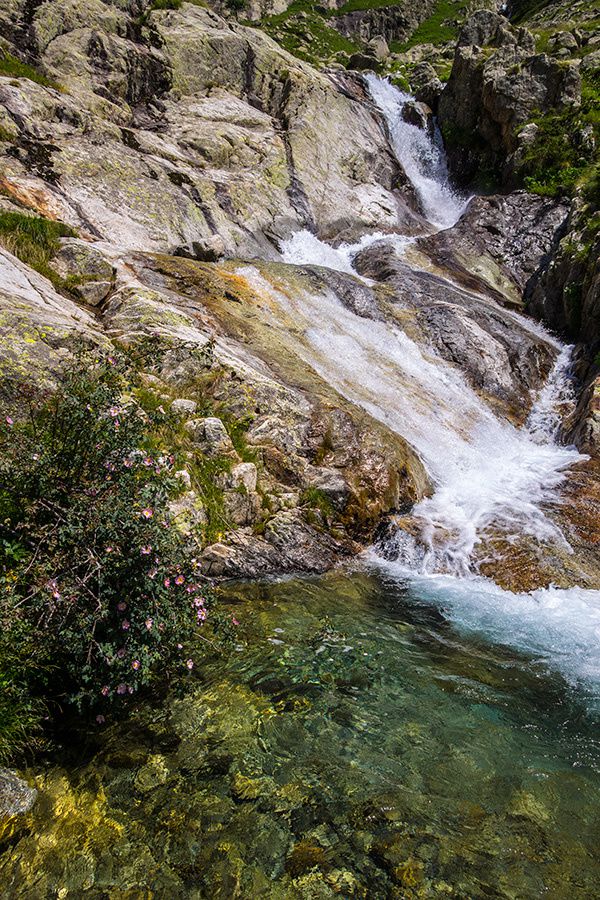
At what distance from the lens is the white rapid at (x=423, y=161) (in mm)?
34156

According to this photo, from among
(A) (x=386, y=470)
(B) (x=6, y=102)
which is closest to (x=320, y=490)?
(A) (x=386, y=470)

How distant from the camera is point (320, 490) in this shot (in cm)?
1059

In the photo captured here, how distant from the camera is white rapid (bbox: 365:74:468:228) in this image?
34156 mm

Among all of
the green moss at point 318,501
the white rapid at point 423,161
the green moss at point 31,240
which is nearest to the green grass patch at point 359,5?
the white rapid at point 423,161

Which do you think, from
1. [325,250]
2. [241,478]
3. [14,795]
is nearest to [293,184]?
[325,250]

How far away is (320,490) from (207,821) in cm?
711

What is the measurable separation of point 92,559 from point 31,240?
12452mm

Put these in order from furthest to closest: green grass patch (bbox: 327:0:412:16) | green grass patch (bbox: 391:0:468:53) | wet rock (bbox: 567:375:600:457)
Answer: green grass patch (bbox: 327:0:412:16) < green grass patch (bbox: 391:0:468:53) < wet rock (bbox: 567:375:600:457)

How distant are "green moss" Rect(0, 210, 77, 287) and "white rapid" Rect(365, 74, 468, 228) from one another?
26.0m

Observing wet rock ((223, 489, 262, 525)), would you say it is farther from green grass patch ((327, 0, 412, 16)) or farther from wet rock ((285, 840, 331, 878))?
green grass patch ((327, 0, 412, 16))

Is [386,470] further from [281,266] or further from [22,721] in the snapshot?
[281,266]

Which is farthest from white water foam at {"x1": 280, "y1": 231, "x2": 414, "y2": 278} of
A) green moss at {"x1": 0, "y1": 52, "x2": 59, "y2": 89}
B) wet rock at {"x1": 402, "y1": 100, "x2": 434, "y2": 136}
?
wet rock at {"x1": 402, "y1": 100, "x2": 434, "y2": 136}

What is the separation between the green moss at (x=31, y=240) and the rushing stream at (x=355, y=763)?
1034 cm

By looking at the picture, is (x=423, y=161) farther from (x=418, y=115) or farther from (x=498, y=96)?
(x=498, y=96)
